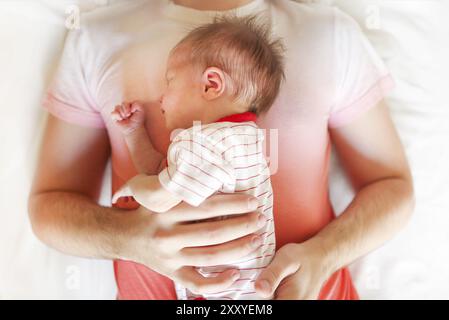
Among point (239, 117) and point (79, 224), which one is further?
point (79, 224)

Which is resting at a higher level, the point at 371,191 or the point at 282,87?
the point at 282,87

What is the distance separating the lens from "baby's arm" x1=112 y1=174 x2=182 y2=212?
1.98 ft

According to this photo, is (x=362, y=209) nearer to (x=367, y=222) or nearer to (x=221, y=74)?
(x=367, y=222)

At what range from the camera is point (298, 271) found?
67 cm

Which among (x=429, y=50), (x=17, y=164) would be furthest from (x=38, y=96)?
(x=429, y=50)

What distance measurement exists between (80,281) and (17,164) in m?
0.18

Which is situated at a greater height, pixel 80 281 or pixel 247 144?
pixel 247 144

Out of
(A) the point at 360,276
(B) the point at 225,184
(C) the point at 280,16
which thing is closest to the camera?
(B) the point at 225,184

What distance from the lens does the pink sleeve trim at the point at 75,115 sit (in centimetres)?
72

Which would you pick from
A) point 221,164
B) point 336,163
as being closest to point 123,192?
point 221,164

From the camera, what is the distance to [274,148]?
677 millimetres

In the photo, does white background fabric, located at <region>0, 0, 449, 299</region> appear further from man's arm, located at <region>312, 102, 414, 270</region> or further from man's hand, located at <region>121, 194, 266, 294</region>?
man's hand, located at <region>121, 194, 266, 294</region>

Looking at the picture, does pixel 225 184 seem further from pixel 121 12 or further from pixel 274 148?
pixel 121 12

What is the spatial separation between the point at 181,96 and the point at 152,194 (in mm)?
111
